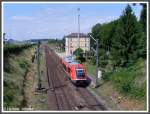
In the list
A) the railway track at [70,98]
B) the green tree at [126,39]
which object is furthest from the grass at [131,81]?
the green tree at [126,39]

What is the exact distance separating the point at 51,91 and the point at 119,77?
274 inches

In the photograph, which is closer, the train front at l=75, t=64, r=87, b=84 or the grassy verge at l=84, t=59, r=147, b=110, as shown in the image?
the grassy verge at l=84, t=59, r=147, b=110

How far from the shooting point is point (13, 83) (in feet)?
114

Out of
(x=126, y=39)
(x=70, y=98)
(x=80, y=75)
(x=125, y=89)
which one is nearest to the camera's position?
(x=125, y=89)

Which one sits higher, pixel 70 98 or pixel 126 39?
pixel 126 39

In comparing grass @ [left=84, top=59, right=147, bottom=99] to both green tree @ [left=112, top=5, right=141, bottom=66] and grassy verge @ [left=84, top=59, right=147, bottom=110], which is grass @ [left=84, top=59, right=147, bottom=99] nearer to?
grassy verge @ [left=84, top=59, right=147, bottom=110]

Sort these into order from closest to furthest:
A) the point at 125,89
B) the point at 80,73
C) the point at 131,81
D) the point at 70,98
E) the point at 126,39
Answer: the point at 125,89
the point at 70,98
the point at 131,81
the point at 80,73
the point at 126,39

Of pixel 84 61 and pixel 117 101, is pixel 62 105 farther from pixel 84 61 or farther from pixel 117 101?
pixel 84 61

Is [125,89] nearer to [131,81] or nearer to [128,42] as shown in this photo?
[131,81]

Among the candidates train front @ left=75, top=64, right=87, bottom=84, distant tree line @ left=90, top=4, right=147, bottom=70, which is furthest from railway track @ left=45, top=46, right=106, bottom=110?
distant tree line @ left=90, top=4, right=147, bottom=70

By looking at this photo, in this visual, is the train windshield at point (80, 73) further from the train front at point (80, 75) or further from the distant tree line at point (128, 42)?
the distant tree line at point (128, 42)

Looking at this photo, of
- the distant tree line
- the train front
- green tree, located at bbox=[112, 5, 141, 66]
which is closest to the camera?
the train front

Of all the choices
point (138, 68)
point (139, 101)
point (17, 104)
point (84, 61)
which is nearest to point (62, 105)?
Answer: point (17, 104)

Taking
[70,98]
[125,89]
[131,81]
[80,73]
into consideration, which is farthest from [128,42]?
[70,98]
